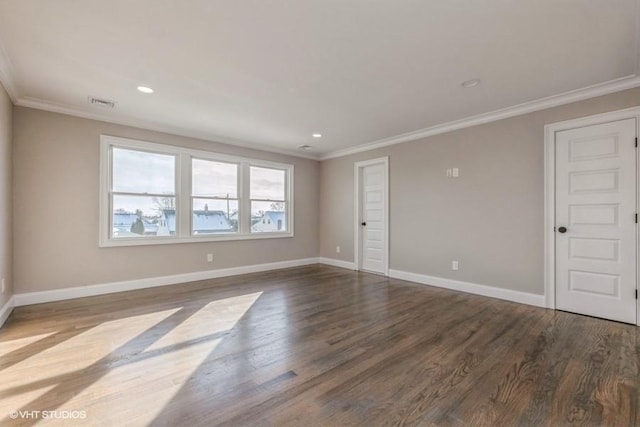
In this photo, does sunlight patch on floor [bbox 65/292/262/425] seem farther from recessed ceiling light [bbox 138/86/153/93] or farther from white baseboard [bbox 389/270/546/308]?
white baseboard [bbox 389/270/546/308]

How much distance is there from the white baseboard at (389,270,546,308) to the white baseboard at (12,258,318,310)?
2632 millimetres

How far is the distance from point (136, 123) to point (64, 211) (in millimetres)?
1556

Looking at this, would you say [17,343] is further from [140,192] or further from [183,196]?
[183,196]

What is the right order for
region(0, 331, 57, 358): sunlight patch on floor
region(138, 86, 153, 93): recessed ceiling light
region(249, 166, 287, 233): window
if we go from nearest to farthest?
1. region(0, 331, 57, 358): sunlight patch on floor
2. region(138, 86, 153, 93): recessed ceiling light
3. region(249, 166, 287, 233): window

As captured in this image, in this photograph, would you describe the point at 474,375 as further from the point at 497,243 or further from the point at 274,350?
the point at 497,243

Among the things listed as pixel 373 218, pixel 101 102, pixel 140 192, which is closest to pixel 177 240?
pixel 140 192

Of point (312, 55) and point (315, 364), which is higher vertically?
point (312, 55)

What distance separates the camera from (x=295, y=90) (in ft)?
10.9

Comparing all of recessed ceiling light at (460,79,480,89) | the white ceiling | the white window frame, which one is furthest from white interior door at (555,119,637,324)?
the white window frame

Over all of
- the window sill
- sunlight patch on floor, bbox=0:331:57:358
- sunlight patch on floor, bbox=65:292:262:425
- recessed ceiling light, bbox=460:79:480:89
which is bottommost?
sunlight patch on floor, bbox=0:331:57:358

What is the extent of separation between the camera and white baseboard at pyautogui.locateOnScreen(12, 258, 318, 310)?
3.74 metres

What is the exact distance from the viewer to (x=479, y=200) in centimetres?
426

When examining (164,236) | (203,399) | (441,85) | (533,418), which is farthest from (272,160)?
(533,418)

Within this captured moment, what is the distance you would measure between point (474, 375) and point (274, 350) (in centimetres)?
153
